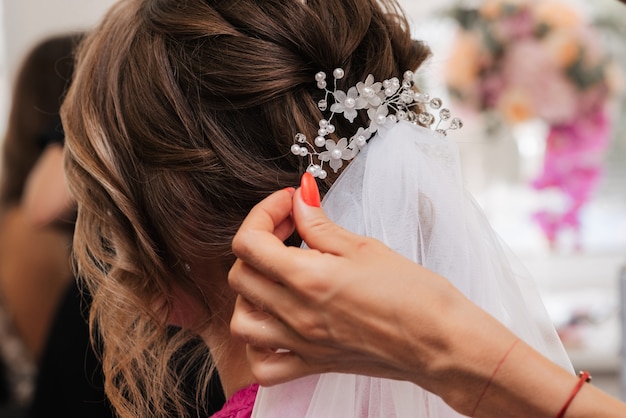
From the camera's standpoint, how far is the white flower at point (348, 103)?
0.85 metres

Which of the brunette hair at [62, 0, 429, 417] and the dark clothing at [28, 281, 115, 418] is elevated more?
the brunette hair at [62, 0, 429, 417]

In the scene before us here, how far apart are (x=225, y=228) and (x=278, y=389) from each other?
0.65 ft

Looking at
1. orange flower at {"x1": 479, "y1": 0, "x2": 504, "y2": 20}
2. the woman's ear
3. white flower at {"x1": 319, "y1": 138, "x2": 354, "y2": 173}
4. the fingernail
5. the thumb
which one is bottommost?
the woman's ear

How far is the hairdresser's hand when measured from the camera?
2.03ft

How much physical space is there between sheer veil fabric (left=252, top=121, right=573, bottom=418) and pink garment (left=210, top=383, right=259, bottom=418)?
0.38 ft

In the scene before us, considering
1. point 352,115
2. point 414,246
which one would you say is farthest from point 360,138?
point 414,246

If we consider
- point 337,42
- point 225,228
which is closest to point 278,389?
point 225,228

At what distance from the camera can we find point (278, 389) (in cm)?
80

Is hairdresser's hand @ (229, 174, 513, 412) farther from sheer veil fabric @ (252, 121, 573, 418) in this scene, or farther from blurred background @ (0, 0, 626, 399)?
blurred background @ (0, 0, 626, 399)

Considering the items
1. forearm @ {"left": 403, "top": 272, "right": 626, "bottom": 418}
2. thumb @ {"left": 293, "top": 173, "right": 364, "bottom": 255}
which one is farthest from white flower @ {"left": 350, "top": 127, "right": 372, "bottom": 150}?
forearm @ {"left": 403, "top": 272, "right": 626, "bottom": 418}

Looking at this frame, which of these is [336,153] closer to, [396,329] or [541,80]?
[396,329]

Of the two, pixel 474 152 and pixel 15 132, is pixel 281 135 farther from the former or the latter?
pixel 15 132

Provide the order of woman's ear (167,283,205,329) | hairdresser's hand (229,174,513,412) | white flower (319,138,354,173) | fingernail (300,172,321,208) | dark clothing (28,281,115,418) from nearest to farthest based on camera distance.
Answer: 1. hairdresser's hand (229,174,513,412)
2. fingernail (300,172,321,208)
3. white flower (319,138,354,173)
4. woman's ear (167,283,205,329)
5. dark clothing (28,281,115,418)

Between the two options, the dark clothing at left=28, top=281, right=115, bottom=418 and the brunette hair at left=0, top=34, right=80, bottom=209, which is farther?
the brunette hair at left=0, top=34, right=80, bottom=209
